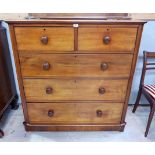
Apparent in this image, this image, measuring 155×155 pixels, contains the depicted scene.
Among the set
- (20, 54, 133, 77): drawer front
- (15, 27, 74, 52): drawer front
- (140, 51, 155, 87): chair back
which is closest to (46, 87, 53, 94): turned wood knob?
(20, 54, 133, 77): drawer front

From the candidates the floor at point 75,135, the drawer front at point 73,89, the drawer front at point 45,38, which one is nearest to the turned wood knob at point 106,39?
the drawer front at point 45,38

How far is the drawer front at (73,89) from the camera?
143 centimetres

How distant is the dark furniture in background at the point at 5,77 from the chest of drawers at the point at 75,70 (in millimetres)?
295

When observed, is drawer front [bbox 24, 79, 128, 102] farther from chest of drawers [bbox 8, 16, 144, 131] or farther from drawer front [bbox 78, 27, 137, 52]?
drawer front [bbox 78, 27, 137, 52]

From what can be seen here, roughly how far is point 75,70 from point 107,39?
0.33 meters

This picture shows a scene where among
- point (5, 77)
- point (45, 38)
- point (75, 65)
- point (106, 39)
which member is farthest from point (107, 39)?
point (5, 77)

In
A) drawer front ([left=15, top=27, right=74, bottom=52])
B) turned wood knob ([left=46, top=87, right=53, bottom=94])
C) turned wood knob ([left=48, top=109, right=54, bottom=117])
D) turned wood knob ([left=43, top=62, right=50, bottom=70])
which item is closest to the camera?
drawer front ([left=15, top=27, right=74, bottom=52])

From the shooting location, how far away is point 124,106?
1541mm

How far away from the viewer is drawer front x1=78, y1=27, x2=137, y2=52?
123 centimetres

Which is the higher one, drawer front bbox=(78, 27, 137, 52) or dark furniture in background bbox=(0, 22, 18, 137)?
drawer front bbox=(78, 27, 137, 52)

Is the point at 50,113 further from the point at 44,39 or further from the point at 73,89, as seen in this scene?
the point at 44,39

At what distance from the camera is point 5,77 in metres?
1.74
